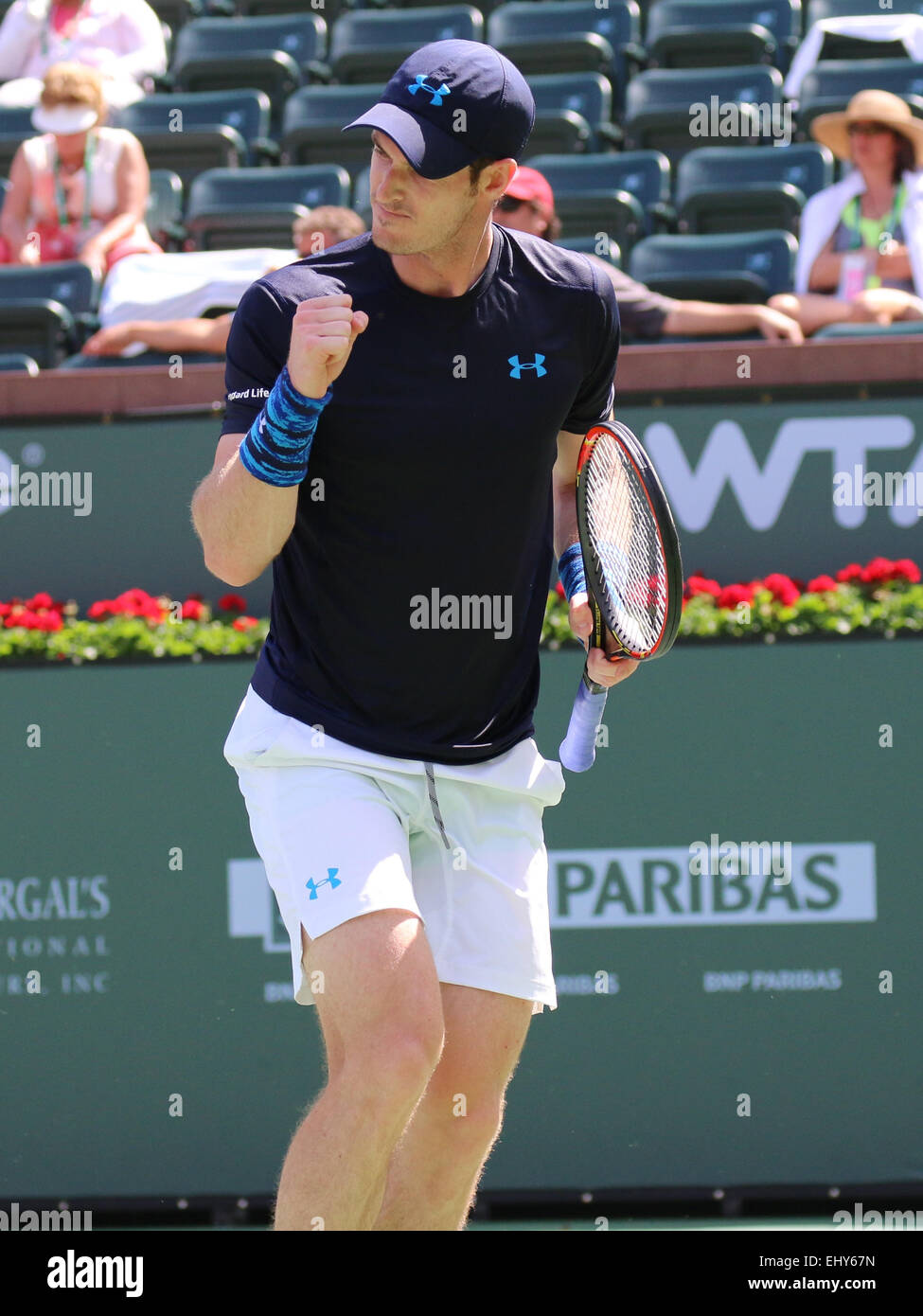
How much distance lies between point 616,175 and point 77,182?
2.32 meters

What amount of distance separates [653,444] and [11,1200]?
2.80 meters

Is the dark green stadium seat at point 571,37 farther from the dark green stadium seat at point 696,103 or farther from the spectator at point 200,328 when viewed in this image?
the spectator at point 200,328

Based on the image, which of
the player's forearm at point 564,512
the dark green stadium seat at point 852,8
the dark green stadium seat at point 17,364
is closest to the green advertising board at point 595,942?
the player's forearm at point 564,512

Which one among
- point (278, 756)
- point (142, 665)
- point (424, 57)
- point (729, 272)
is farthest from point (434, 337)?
point (729, 272)

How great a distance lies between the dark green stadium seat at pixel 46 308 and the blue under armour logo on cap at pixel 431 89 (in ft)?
13.2

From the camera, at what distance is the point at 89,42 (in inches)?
336

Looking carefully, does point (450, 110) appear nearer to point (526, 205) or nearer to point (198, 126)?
point (526, 205)

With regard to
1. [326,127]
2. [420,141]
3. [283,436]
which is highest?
[326,127]

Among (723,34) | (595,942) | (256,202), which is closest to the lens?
(595,942)

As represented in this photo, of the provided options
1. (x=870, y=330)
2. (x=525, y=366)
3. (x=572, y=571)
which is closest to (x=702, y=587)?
(x=870, y=330)

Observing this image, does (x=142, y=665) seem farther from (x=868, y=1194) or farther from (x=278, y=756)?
(x=868, y=1194)

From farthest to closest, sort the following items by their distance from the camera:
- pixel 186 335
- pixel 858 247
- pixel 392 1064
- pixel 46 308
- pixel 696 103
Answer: pixel 696 103 < pixel 46 308 < pixel 858 247 < pixel 186 335 < pixel 392 1064

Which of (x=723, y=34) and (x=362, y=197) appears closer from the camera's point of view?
(x=362, y=197)

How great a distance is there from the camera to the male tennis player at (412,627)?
2.75 m
